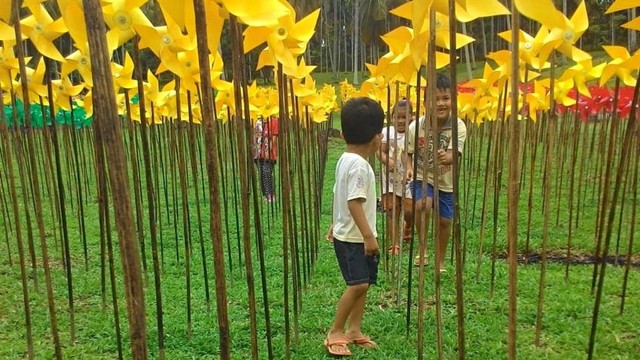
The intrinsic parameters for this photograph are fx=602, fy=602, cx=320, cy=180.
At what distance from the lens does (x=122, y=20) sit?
1.61 metres

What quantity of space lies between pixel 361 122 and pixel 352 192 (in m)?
0.33

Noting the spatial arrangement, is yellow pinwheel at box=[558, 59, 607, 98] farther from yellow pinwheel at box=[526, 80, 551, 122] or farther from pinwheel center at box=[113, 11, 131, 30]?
pinwheel center at box=[113, 11, 131, 30]

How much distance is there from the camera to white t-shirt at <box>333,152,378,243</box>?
2.59 meters

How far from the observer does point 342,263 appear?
2.70m

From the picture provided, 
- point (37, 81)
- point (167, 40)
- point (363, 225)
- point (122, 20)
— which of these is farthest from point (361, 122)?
point (37, 81)

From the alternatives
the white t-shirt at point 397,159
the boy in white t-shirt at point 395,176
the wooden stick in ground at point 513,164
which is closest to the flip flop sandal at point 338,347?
the boy in white t-shirt at point 395,176

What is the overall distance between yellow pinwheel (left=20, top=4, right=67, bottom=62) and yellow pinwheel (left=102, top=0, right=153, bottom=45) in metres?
0.43

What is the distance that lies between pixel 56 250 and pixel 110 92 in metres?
4.30

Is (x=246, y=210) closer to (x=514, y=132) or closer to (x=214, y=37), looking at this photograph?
(x=214, y=37)

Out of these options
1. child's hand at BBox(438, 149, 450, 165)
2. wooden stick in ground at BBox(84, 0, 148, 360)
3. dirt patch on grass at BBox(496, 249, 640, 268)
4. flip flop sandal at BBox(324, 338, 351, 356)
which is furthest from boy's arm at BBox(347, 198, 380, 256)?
dirt patch on grass at BBox(496, 249, 640, 268)

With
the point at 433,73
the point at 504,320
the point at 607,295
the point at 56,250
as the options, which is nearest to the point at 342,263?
the point at 504,320

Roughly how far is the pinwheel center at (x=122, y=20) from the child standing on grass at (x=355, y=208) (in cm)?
122

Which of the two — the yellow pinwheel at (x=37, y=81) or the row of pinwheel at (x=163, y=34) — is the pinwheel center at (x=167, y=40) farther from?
the yellow pinwheel at (x=37, y=81)

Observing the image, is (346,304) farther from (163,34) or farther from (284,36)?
(163,34)
